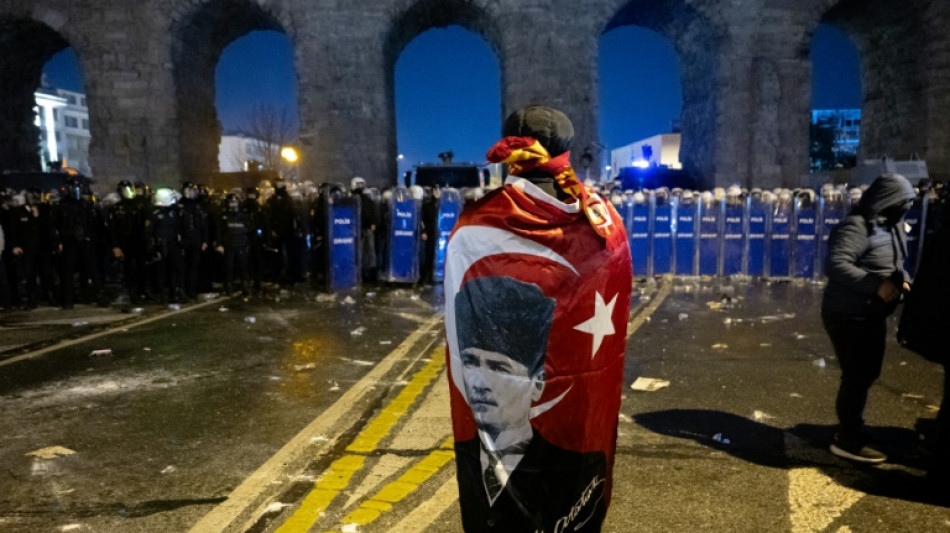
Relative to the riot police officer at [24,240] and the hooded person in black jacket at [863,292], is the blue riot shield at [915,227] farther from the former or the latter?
the riot police officer at [24,240]

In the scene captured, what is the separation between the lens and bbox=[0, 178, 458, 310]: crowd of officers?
1037 cm

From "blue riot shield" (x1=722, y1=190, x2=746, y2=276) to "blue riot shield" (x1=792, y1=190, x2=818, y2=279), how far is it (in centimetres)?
102

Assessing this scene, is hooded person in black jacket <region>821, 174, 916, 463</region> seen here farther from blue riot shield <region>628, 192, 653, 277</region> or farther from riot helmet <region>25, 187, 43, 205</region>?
riot helmet <region>25, 187, 43, 205</region>

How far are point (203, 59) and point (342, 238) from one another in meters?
12.9

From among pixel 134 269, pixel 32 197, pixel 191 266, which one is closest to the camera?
pixel 32 197

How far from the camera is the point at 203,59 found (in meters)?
20.8

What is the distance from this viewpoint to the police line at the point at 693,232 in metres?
12.0

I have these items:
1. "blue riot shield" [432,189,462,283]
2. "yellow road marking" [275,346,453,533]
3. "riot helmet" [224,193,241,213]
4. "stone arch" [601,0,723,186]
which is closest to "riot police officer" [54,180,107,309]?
"riot helmet" [224,193,241,213]

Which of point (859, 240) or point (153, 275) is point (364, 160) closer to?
point (153, 275)

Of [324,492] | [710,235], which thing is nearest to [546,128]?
[324,492]

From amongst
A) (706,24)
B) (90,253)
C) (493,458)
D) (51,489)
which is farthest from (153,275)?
(706,24)

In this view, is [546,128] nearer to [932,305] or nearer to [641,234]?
[932,305]

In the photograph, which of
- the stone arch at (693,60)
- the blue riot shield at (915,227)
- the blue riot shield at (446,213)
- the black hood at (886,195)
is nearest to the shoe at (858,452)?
the black hood at (886,195)

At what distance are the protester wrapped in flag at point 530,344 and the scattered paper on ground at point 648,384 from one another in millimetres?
3588
